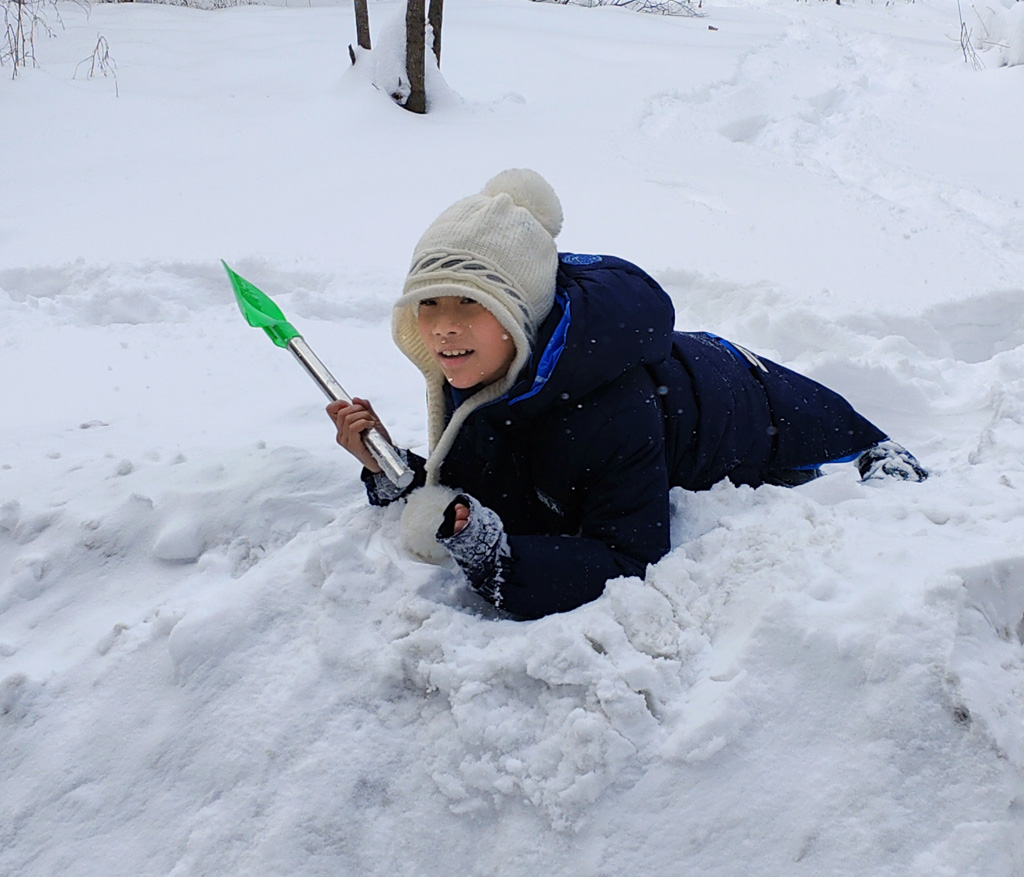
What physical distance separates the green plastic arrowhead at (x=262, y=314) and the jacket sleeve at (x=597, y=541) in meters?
0.81

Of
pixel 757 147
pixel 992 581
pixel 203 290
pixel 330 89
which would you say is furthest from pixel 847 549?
pixel 330 89

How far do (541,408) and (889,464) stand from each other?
96cm

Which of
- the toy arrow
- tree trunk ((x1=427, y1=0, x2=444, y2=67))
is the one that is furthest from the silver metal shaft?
tree trunk ((x1=427, y1=0, x2=444, y2=67))

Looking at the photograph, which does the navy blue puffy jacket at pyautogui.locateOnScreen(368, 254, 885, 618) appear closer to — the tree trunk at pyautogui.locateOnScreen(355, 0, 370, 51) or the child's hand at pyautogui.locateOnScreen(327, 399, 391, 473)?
the child's hand at pyautogui.locateOnScreen(327, 399, 391, 473)

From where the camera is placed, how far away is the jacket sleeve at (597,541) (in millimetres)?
1421

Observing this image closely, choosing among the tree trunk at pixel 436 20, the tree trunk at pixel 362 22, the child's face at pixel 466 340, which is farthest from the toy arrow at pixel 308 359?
the tree trunk at pixel 362 22

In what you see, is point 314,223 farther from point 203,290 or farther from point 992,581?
point 992,581

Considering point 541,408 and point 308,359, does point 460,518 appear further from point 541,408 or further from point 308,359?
point 308,359

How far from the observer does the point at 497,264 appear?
4.95 feet

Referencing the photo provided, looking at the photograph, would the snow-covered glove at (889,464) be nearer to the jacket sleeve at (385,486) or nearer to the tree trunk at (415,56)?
the jacket sleeve at (385,486)

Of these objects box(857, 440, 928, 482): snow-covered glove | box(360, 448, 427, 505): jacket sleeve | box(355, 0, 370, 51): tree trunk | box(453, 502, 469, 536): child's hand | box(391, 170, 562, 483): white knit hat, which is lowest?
box(355, 0, 370, 51): tree trunk

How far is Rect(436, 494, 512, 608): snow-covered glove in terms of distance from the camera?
4.64 ft

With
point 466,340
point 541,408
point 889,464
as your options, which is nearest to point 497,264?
point 466,340

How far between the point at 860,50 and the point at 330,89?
5.70m
